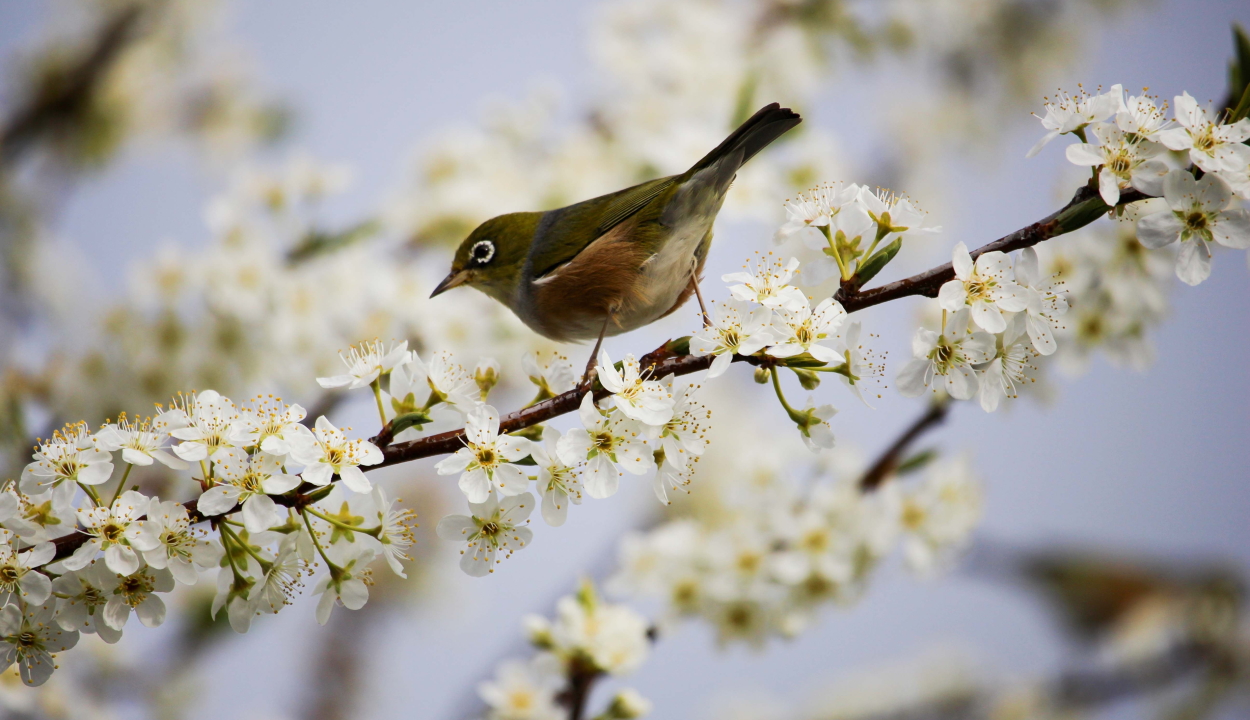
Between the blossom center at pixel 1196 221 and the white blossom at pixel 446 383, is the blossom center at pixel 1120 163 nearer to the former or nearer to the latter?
the blossom center at pixel 1196 221

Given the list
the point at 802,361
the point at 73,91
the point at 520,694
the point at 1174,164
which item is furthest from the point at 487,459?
the point at 73,91

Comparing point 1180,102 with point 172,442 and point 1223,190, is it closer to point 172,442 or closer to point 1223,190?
point 1223,190

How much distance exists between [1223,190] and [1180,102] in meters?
0.17

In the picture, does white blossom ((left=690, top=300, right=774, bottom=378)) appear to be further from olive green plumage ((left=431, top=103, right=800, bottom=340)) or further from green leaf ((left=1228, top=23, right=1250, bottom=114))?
green leaf ((left=1228, top=23, right=1250, bottom=114))

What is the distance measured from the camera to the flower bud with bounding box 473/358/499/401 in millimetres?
1615

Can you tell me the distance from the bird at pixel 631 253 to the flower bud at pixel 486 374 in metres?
0.24

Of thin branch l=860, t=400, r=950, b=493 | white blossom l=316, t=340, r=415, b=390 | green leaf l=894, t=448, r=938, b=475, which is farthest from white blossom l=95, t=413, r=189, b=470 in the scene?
green leaf l=894, t=448, r=938, b=475

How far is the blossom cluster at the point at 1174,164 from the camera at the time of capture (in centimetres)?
132

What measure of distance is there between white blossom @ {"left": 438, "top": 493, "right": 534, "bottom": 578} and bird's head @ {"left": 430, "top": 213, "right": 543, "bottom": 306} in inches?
40.6

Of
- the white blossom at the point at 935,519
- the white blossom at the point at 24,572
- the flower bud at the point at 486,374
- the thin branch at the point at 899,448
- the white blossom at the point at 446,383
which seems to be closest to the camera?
the white blossom at the point at 24,572

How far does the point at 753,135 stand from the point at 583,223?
590 mm

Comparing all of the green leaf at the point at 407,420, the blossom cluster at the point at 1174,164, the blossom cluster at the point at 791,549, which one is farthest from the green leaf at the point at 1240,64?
the green leaf at the point at 407,420

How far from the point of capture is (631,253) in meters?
1.97

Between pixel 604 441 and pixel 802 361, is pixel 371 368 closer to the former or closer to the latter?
pixel 604 441
